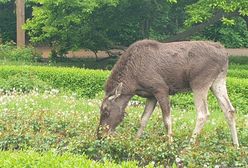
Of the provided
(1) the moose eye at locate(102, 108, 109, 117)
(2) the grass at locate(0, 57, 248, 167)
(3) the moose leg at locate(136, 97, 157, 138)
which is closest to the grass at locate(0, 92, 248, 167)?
(2) the grass at locate(0, 57, 248, 167)

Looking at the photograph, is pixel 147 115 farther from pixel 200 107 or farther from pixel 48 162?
pixel 48 162

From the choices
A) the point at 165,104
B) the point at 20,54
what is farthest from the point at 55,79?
the point at 165,104

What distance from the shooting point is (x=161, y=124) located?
9.59 meters

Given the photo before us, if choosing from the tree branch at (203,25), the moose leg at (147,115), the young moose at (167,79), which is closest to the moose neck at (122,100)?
the young moose at (167,79)

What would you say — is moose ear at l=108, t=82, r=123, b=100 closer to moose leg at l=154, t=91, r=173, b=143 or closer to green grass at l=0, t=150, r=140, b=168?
moose leg at l=154, t=91, r=173, b=143

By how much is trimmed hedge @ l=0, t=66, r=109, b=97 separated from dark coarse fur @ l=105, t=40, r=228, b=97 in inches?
247

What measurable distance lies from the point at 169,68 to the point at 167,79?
172mm

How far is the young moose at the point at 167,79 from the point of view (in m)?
8.38

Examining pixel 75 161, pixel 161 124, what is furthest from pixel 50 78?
pixel 75 161

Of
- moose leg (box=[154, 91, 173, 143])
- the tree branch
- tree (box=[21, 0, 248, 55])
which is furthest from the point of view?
the tree branch

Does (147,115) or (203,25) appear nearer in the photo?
(147,115)

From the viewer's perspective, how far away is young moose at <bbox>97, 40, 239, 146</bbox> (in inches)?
330

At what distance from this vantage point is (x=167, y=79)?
27.9 ft

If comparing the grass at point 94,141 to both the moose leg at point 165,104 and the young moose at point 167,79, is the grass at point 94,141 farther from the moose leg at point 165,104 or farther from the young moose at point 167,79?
the young moose at point 167,79
